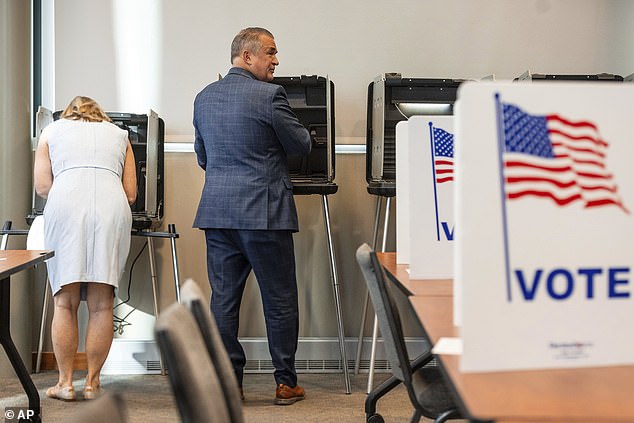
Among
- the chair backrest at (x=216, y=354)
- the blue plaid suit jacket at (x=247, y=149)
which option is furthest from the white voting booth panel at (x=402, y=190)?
the chair backrest at (x=216, y=354)

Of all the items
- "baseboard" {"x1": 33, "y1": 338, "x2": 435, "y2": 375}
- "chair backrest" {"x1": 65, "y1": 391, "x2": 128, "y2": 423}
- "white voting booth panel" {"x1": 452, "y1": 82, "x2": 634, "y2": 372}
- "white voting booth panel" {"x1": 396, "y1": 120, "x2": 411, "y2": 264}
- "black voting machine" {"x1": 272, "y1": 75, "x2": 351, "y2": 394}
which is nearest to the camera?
"chair backrest" {"x1": 65, "y1": 391, "x2": 128, "y2": 423}

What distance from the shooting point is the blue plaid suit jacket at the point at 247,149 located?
163 inches

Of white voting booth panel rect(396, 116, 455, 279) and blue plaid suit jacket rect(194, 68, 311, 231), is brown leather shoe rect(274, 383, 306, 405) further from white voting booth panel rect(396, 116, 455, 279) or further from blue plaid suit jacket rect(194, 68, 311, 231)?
white voting booth panel rect(396, 116, 455, 279)

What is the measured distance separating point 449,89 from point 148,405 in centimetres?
225

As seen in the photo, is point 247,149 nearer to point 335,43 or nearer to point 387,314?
point 335,43

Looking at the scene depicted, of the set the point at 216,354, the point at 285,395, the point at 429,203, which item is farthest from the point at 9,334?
the point at 216,354

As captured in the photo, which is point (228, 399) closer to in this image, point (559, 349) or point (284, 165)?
point (559, 349)

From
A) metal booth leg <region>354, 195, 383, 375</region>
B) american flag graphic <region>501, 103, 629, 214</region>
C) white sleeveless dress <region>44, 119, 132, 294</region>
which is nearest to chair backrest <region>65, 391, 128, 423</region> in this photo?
american flag graphic <region>501, 103, 629, 214</region>

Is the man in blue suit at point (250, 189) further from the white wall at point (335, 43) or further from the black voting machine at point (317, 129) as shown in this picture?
the white wall at point (335, 43)

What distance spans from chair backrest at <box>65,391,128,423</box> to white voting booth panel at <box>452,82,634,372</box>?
0.62 m

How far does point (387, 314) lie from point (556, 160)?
95 cm

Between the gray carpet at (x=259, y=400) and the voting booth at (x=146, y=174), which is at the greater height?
the voting booth at (x=146, y=174)

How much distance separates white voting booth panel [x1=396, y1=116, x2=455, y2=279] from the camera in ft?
9.18

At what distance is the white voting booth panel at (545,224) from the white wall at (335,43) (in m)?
3.80
